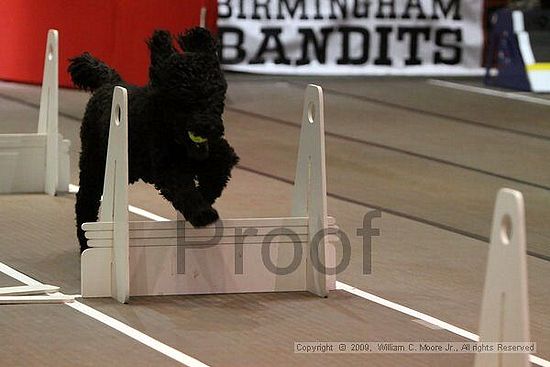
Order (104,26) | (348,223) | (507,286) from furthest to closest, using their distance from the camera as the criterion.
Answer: (104,26) < (348,223) < (507,286)

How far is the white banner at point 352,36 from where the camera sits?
10.4 m

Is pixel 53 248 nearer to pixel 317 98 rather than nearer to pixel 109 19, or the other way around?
pixel 317 98

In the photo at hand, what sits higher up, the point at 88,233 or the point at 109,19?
the point at 109,19

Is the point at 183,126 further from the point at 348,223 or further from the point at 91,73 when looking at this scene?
the point at 348,223

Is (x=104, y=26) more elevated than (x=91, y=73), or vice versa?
(x=104, y=26)

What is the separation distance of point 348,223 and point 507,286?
2651 millimetres

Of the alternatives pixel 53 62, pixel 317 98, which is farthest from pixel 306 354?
pixel 53 62

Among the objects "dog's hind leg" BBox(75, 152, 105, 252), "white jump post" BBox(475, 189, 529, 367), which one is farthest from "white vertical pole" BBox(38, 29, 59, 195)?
"white jump post" BBox(475, 189, 529, 367)

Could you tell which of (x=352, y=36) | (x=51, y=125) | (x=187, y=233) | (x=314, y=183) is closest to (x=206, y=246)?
(x=187, y=233)

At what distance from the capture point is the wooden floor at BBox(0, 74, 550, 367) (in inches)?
146

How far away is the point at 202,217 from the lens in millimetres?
3945

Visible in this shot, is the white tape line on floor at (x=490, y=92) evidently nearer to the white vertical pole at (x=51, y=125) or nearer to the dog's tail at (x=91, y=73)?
the white vertical pole at (x=51, y=125)

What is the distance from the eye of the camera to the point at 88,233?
4086 mm

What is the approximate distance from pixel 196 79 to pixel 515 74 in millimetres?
6567
